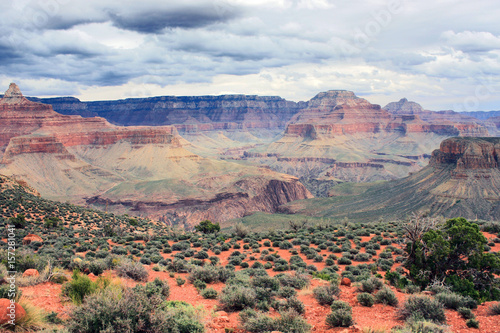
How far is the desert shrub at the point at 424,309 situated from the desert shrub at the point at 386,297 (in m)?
1.23

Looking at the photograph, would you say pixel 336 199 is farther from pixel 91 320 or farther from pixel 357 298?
pixel 91 320

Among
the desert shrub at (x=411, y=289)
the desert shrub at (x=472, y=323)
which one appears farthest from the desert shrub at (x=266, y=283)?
the desert shrub at (x=472, y=323)

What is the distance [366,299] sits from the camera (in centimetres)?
1534

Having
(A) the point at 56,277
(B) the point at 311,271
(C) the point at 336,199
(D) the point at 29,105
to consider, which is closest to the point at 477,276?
(B) the point at 311,271

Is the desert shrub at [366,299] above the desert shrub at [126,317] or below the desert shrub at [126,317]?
below

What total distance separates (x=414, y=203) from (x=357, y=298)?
74.3 m

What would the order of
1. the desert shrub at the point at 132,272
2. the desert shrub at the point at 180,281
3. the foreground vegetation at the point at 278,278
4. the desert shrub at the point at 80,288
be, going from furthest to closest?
1. the desert shrub at the point at 180,281
2. the desert shrub at the point at 132,272
3. the desert shrub at the point at 80,288
4. the foreground vegetation at the point at 278,278

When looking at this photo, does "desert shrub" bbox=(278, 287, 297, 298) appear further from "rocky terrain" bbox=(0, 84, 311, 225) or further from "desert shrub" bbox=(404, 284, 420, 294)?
"rocky terrain" bbox=(0, 84, 311, 225)

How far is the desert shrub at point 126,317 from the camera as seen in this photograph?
35.2 ft

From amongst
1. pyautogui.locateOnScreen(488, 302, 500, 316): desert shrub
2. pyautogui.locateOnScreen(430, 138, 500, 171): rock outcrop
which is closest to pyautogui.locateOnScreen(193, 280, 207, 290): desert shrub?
pyautogui.locateOnScreen(488, 302, 500, 316): desert shrub

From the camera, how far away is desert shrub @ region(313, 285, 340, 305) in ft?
51.1

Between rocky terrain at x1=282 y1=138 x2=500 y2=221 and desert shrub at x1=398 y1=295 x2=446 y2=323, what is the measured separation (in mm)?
65831

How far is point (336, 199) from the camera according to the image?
106 m

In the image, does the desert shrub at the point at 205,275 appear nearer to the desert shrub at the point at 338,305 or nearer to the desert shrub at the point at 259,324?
the desert shrub at the point at 259,324
